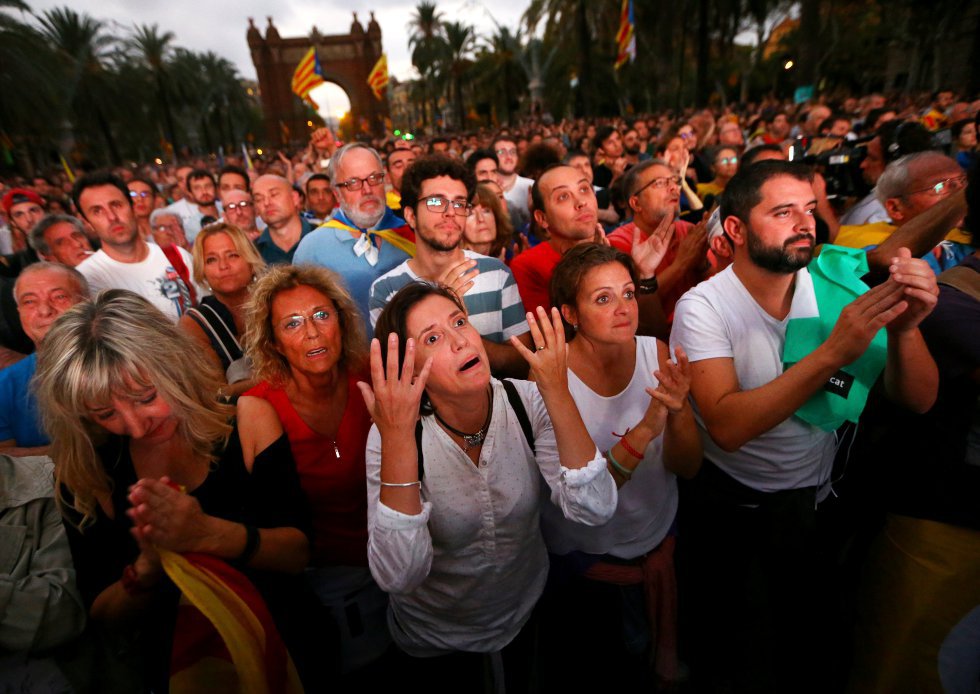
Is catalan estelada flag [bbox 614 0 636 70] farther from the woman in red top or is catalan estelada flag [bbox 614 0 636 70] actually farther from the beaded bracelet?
the beaded bracelet

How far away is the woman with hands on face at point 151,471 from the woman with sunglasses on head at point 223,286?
3.77ft

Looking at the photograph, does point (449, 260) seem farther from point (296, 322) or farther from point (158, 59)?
point (158, 59)

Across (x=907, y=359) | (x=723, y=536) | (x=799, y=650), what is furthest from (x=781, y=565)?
(x=907, y=359)

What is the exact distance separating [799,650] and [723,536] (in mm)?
680

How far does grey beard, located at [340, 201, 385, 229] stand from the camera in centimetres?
377

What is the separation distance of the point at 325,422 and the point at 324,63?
62492mm

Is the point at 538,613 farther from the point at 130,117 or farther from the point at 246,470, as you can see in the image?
the point at 130,117

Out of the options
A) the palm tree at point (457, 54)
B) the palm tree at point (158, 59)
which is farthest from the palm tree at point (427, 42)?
the palm tree at point (158, 59)

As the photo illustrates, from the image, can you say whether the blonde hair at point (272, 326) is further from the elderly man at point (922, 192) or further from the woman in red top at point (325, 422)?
the elderly man at point (922, 192)

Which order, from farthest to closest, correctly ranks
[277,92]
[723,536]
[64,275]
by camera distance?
[277,92] < [64,275] < [723,536]

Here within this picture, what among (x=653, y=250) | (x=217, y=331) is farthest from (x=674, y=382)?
(x=217, y=331)

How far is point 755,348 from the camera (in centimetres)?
213

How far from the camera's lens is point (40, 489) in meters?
1.87

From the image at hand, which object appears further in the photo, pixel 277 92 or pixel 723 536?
pixel 277 92
